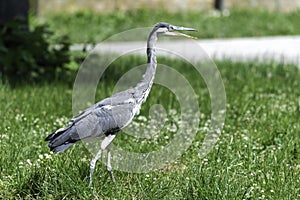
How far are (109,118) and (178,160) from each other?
1129 millimetres

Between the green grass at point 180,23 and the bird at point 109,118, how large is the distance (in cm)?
887

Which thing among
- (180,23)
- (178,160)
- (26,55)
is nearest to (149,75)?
(178,160)

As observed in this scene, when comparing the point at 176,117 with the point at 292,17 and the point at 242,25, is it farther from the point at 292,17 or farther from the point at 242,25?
the point at 292,17

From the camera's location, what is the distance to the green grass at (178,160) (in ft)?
14.6

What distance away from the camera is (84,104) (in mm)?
7285

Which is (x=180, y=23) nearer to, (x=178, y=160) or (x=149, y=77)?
(x=178, y=160)

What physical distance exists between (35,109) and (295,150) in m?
2.58

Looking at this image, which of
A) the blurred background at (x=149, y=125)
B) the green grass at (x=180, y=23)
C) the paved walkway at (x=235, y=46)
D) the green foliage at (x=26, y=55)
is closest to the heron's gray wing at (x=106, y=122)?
the blurred background at (x=149, y=125)

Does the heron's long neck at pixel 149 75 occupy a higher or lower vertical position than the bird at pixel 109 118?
higher

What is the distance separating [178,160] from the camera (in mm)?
5441

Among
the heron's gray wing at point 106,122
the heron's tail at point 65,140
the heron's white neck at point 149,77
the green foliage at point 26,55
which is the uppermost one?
the heron's white neck at point 149,77

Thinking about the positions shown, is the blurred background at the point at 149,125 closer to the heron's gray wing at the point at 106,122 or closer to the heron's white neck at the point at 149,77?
the heron's gray wing at the point at 106,122

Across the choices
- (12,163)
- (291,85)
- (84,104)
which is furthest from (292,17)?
(12,163)

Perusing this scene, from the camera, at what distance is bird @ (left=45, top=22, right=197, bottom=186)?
4422 mm
